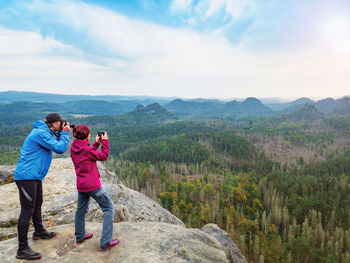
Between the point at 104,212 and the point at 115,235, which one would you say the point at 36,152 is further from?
the point at 115,235

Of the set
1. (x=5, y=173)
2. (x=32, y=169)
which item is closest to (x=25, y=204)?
(x=32, y=169)

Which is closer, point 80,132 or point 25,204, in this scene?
point 25,204

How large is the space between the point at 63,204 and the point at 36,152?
830 cm

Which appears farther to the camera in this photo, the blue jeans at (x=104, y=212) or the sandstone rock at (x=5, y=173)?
the sandstone rock at (x=5, y=173)

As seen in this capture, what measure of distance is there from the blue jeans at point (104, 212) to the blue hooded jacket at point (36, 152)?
2099 mm

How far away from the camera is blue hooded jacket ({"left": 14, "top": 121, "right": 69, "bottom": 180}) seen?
27.3 feet

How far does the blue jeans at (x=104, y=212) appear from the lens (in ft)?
28.5

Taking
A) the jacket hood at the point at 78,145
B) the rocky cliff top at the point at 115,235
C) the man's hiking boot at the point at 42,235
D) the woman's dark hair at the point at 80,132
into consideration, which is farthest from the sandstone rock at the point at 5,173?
the woman's dark hair at the point at 80,132

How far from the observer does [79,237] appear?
912 centimetres

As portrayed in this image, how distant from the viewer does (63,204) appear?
15008 millimetres

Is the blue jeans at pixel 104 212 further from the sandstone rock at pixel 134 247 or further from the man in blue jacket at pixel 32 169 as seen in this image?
the man in blue jacket at pixel 32 169

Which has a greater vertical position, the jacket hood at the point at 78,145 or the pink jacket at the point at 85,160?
the jacket hood at the point at 78,145

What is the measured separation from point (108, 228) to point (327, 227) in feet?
315

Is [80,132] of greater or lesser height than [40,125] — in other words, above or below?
below
